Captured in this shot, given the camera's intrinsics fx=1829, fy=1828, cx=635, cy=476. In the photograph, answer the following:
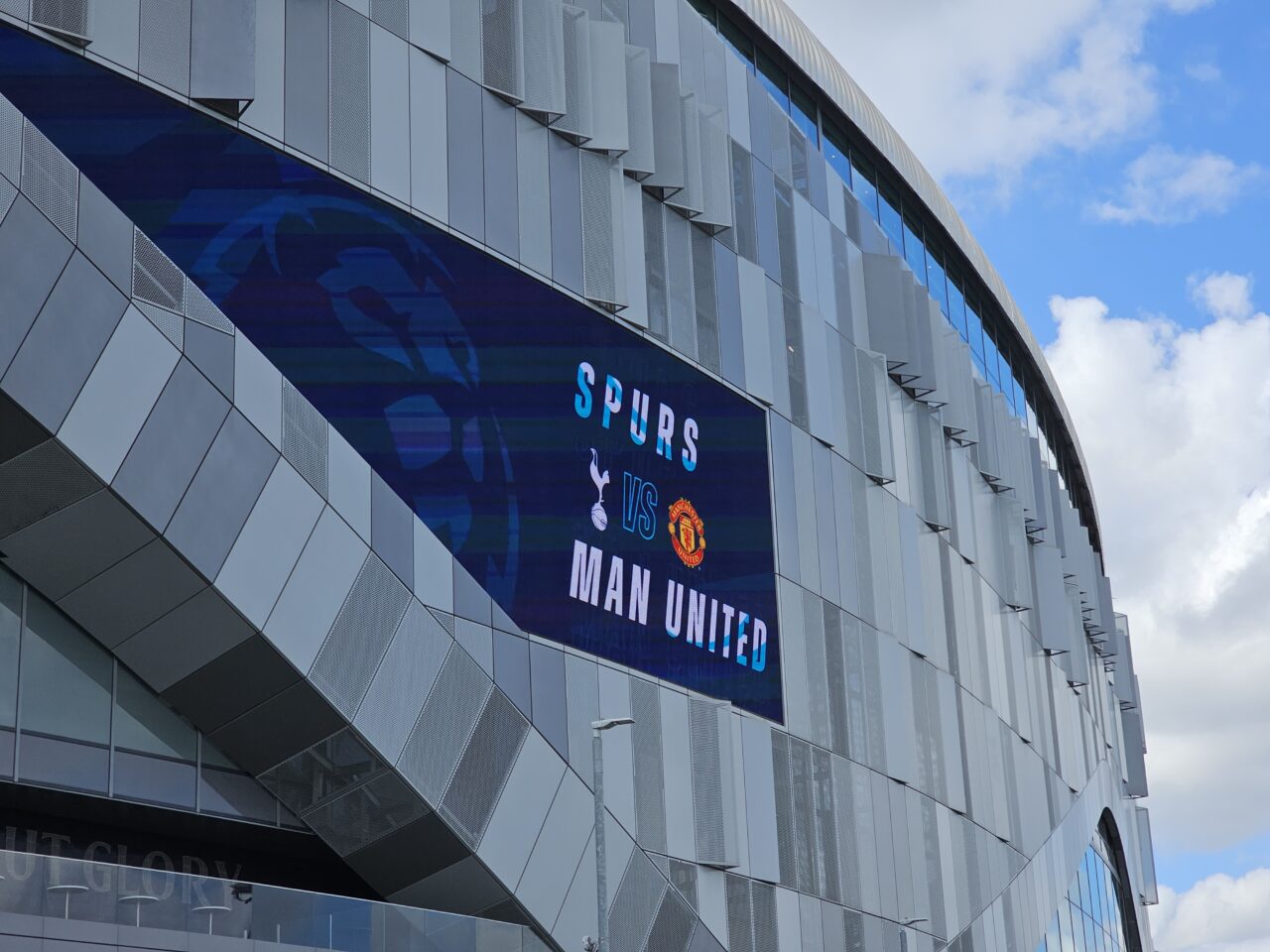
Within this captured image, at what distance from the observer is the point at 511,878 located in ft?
91.9

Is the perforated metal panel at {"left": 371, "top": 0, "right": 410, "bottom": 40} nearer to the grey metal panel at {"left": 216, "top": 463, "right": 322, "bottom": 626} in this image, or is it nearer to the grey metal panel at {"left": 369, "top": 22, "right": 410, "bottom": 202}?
the grey metal panel at {"left": 369, "top": 22, "right": 410, "bottom": 202}

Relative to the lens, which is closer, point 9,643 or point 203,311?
point 9,643

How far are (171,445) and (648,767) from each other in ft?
43.9

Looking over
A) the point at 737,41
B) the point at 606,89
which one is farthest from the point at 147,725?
the point at 737,41

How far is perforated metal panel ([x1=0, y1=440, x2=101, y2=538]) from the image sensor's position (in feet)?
71.6

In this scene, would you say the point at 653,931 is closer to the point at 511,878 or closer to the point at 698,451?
the point at 511,878

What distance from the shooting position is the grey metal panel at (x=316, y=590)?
24609 mm

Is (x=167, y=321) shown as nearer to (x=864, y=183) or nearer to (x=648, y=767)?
(x=648, y=767)

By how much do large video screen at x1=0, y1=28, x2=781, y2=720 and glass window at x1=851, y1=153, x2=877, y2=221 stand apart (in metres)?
12.0

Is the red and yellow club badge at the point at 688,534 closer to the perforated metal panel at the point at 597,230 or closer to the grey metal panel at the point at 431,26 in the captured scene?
the perforated metal panel at the point at 597,230

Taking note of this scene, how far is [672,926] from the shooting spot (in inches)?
1261

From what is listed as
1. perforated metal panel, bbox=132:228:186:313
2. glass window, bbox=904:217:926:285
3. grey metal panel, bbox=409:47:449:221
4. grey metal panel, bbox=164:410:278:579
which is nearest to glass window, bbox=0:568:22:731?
grey metal panel, bbox=164:410:278:579

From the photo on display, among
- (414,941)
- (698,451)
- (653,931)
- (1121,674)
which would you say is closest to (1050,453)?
(1121,674)

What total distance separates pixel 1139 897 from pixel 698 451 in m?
51.6
